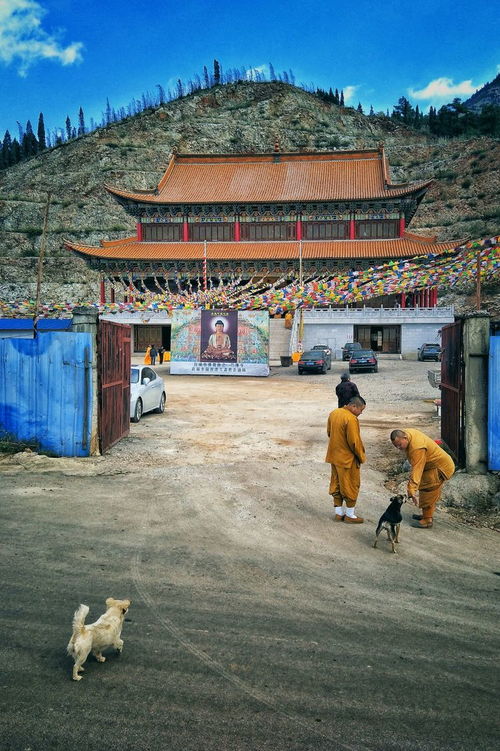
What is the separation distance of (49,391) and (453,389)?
6838 millimetres

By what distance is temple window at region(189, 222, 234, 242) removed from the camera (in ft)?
158

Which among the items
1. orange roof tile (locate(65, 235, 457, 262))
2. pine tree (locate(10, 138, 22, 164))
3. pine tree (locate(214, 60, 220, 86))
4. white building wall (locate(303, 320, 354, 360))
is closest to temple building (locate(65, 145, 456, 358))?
orange roof tile (locate(65, 235, 457, 262))

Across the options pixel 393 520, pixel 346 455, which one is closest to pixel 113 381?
pixel 346 455

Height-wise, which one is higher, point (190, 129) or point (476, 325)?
point (190, 129)

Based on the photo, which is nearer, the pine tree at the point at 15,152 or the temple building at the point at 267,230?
the temple building at the point at 267,230

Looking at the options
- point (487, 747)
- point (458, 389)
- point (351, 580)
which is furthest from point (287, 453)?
point (487, 747)

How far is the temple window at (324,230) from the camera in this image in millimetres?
46875

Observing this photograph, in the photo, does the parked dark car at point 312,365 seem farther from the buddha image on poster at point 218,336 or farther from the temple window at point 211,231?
the temple window at point 211,231

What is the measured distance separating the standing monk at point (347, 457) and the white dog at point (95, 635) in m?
3.52

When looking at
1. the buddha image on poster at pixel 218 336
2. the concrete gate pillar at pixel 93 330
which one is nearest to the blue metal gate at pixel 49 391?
the concrete gate pillar at pixel 93 330

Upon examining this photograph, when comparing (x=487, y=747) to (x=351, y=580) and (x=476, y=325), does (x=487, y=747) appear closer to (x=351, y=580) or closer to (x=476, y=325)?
(x=351, y=580)

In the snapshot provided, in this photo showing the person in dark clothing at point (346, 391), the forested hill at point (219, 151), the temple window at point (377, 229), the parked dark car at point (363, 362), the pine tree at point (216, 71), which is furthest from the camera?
the pine tree at point (216, 71)

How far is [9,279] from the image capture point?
222 feet

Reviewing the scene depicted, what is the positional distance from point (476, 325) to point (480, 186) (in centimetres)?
7851
